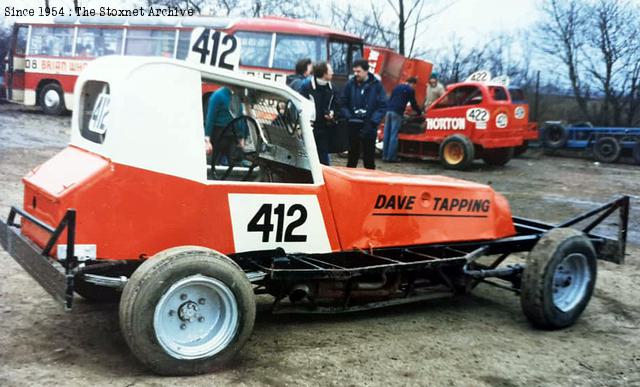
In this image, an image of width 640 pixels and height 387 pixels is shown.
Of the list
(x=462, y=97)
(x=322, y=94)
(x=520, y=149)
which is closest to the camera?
(x=322, y=94)

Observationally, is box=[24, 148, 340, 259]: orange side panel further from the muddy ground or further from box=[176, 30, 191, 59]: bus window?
box=[176, 30, 191, 59]: bus window

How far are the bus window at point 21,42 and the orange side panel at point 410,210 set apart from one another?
18.9 meters

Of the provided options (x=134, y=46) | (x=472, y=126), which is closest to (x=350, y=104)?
(x=472, y=126)

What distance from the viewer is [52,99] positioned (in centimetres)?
2047

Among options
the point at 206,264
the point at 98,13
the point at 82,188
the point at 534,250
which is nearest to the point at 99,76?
the point at 82,188

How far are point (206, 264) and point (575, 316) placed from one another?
304 cm

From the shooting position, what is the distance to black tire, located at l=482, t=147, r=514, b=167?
15234mm

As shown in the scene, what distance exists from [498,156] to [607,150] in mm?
3624

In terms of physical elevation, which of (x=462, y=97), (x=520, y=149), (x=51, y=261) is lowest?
(x=51, y=261)

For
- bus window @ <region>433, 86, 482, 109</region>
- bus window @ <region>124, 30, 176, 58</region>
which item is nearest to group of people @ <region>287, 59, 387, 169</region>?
bus window @ <region>433, 86, 482, 109</region>

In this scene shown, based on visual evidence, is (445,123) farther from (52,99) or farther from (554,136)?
(52,99)

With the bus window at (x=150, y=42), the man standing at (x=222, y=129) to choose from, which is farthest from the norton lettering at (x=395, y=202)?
the bus window at (x=150, y=42)

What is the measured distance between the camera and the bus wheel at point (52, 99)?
802 inches

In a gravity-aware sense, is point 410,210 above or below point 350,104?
A: below
